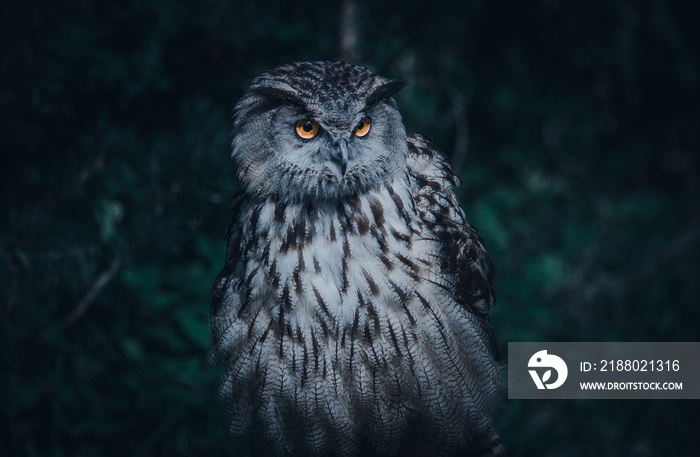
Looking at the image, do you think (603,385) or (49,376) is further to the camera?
(603,385)

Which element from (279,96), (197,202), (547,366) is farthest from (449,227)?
(547,366)

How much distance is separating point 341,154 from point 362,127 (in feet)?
0.33

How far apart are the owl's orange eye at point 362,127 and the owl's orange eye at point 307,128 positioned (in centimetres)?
9

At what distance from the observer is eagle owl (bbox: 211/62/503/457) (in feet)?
4.27

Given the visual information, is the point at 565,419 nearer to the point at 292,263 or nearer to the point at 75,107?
the point at 292,263

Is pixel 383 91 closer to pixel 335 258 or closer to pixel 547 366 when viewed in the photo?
pixel 335 258

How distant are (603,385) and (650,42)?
159 cm

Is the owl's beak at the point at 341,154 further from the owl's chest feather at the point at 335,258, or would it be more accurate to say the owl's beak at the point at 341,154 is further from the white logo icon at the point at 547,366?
the white logo icon at the point at 547,366

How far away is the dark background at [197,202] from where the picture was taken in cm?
179

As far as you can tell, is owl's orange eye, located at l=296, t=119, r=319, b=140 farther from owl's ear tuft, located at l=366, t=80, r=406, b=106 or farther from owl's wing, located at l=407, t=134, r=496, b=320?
owl's wing, located at l=407, t=134, r=496, b=320

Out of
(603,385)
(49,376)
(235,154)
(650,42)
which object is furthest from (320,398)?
(650,42)

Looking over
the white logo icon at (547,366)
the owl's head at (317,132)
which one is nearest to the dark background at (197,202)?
the white logo icon at (547,366)

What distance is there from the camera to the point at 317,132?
4.25 feet

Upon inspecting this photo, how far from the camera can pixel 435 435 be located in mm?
1535
